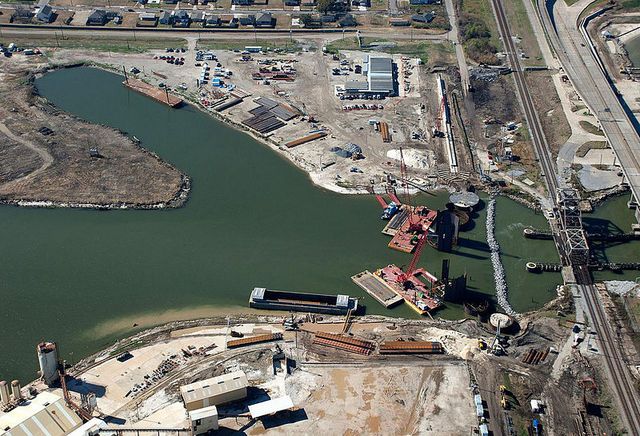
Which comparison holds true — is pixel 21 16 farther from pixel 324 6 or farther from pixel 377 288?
pixel 377 288

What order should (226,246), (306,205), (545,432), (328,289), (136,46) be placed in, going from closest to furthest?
(545,432), (328,289), (226,246), (306,205), (136,46)

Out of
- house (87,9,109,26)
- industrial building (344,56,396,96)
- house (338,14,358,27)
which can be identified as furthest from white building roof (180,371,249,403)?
house (87,9,109,26)

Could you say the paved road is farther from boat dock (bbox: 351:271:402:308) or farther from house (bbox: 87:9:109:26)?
house (bbox: 87:9:109:26)

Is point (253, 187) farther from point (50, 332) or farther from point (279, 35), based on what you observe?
point (279, 35)

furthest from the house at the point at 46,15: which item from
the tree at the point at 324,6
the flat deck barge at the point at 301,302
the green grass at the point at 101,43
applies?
the flat deck barge at the point at 301,302

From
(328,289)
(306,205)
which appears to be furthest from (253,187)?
(328,289)

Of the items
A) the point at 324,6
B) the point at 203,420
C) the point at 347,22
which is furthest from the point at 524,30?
the point at 203,420
